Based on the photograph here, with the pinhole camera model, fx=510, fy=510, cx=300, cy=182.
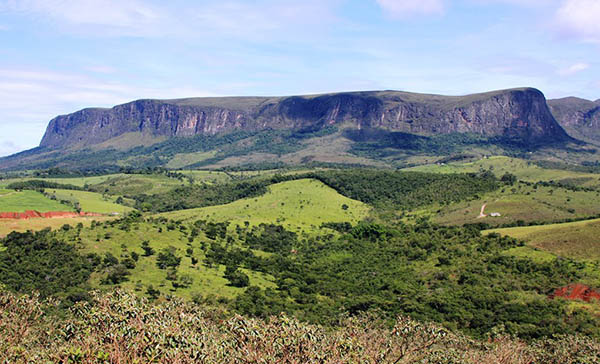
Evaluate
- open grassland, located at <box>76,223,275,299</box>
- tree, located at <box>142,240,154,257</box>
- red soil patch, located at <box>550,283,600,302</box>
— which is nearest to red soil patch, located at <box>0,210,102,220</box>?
open grassland, located at <box>76,223,275,299</box>

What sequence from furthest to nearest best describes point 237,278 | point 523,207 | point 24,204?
1. point 24,204
2. point 523,207
3. point 237,278

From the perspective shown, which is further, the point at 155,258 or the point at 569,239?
the point at 569,239

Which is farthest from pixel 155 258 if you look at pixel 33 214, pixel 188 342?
pixel 33 214

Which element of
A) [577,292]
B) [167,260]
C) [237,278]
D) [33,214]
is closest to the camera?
[577,292]

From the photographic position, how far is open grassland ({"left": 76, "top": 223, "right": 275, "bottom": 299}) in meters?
96.5

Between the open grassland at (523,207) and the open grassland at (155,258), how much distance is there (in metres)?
84.9

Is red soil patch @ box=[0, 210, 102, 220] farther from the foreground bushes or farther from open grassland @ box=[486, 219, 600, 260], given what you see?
open grassland @ box=[486, 219, 600, 260]

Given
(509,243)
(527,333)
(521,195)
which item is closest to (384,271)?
(509,243)

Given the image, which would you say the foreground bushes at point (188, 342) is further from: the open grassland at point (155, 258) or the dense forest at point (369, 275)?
the open grassland at point (155, 258)

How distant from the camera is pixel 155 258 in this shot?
11100 cm

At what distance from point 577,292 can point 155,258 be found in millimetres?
84110

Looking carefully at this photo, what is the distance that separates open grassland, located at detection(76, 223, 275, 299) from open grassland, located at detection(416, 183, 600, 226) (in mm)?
84922

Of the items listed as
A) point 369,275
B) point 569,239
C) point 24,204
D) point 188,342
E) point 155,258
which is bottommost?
point 369,275

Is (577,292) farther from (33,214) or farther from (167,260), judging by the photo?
(33,214)
